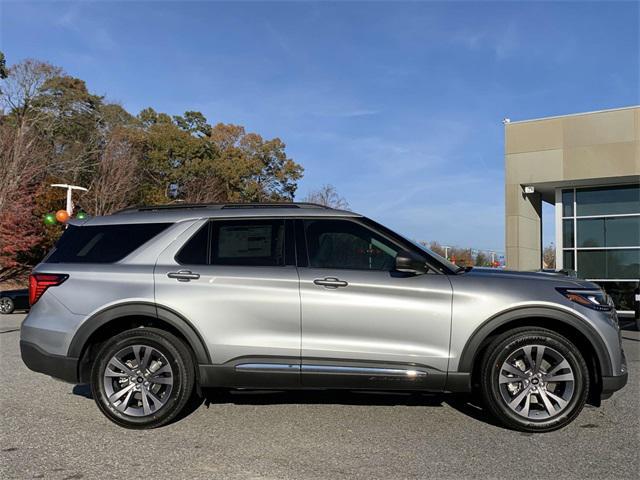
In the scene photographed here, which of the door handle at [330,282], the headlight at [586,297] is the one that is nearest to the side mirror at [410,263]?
the door handle at [330,282]

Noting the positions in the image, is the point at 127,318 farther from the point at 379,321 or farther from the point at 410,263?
the point at 410,263

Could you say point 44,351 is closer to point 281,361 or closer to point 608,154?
point 281,361

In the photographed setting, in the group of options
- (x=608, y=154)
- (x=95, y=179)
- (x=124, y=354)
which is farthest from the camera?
(x=95, y=179)

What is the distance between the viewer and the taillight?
4.79 metres

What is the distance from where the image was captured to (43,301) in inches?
188

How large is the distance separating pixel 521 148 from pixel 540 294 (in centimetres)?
1428

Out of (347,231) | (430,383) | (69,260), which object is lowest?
(430,383)

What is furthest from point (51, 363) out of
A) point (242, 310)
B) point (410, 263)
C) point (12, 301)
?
point (12, 301)

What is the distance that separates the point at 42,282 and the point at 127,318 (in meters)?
0.82

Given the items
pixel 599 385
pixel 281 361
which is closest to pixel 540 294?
pixel 599 385

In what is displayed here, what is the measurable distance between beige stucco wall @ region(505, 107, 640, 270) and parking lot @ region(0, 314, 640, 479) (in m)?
12.4

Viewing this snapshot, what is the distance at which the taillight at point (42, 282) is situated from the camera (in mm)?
4793

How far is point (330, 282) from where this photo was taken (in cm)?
457

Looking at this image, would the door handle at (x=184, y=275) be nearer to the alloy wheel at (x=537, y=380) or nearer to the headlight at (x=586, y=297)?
the alloy wheel at (x=537, y=380)
